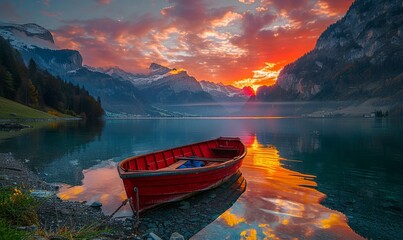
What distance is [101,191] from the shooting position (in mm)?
18656

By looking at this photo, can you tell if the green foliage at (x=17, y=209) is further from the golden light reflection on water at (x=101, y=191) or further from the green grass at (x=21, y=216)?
the golden light reflection on water at (x=101, y=191)

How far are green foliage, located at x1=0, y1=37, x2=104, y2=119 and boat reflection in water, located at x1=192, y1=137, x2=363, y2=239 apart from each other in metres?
123

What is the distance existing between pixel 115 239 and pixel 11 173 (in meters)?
14.8

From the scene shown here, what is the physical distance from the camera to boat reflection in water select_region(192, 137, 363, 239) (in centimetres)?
1237

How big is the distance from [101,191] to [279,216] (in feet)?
37.6

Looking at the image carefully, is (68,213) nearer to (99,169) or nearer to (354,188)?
(99,169)

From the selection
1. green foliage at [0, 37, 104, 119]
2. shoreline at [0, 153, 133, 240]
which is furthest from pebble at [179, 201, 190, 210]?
green foliage at [0, 37, 104, 119]

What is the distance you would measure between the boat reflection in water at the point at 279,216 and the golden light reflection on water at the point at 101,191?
5317 millimetres

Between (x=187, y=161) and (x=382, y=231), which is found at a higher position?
(x=187, y=161)

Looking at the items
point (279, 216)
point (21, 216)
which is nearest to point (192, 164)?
point (279, 216)

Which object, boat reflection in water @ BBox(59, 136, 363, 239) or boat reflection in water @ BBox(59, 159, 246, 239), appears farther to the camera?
boat reflection in water @ BBox(59, 159, 246, 239)

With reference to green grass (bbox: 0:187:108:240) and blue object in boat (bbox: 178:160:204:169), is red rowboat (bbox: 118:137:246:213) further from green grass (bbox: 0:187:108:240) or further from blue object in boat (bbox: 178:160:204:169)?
green grass (bbox: 0:187:108:240)

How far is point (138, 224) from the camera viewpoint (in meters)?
12.5

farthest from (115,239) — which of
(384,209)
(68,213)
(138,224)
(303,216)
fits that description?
(384,209)
